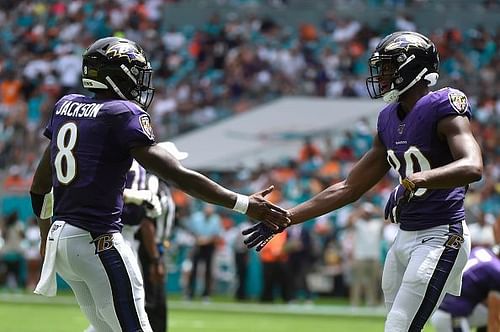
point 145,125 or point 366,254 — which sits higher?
point 145,125

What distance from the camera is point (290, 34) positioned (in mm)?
25469

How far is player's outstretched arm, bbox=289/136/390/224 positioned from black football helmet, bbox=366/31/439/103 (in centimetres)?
45

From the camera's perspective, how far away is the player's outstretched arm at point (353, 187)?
6.92 m

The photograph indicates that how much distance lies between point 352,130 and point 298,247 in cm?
Result: 360

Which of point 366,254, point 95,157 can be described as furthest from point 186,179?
point 366,254

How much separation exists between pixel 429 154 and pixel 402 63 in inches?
22.4

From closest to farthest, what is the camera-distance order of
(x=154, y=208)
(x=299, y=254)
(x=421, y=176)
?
(x=421, y=176) → (x=154, y=208) → (x=299, y=254)

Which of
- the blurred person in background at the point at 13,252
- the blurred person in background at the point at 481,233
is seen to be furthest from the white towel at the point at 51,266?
the blurred person in background at the point at 13,252

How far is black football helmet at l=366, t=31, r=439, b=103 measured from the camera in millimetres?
6500

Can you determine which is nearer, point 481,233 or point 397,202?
point 397,202

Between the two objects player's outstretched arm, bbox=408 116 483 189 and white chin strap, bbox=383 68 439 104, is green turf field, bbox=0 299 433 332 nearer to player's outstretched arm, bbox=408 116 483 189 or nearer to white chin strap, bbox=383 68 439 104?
white chin strap, bbox=383 68 439 104

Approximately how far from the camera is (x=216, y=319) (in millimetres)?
15656

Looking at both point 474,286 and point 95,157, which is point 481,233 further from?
point 95,157

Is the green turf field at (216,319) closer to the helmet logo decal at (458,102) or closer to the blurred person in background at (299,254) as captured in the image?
the blurred person in background at (299,254)
